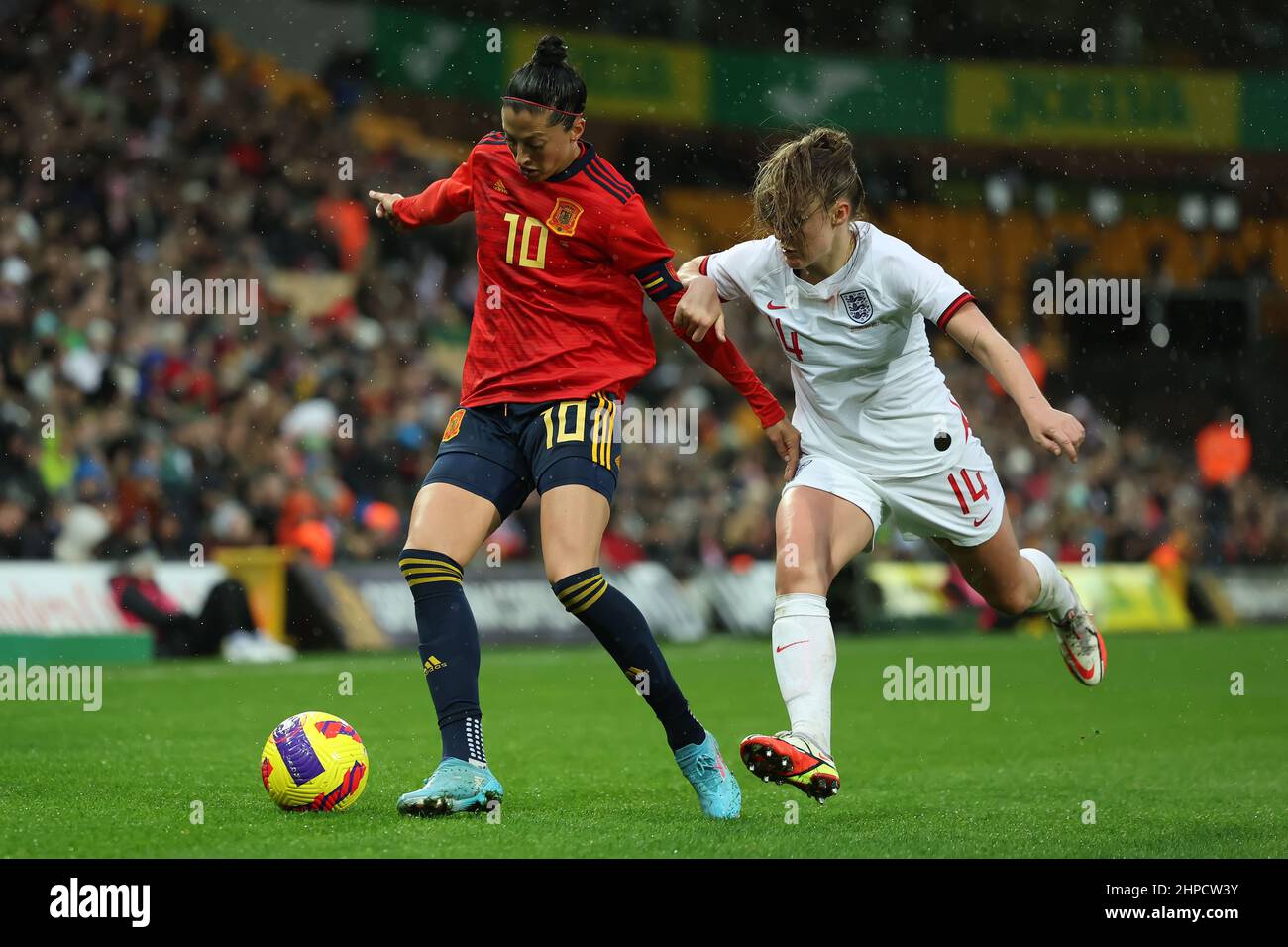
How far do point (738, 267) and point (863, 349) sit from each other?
0.53 m

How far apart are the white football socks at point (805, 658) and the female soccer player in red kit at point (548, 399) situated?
0.46m

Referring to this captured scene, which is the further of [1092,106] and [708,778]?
[1092,106]

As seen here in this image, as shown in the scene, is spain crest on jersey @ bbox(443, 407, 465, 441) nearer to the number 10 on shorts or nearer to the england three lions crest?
the england three lions crest

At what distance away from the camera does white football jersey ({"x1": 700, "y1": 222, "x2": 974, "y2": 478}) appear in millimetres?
5730

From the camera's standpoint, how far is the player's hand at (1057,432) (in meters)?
5.05

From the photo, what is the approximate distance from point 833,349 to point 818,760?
5.06 ft

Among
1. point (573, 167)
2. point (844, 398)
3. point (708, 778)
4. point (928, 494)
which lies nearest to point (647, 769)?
point (708, 778)

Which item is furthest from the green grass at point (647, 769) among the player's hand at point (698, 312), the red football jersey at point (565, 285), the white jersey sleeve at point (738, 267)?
the white jersey sleeve at point (738, 267)

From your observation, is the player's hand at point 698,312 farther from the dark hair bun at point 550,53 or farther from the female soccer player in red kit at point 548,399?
the dark hair bun at point 550,53

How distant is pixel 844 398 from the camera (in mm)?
6070

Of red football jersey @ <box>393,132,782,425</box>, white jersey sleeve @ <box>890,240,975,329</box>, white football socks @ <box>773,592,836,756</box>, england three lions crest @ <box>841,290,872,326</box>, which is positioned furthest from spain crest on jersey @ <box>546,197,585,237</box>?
white football socks @ <box>773,592,836,756</box>

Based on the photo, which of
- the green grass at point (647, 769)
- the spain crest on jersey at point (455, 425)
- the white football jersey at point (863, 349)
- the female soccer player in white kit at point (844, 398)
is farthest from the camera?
the spain crest on jersey at point (455, 425)

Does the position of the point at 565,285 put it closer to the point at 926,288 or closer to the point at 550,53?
the point at 550,53

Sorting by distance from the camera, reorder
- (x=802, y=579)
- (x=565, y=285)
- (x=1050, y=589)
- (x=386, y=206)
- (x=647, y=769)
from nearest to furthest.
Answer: (x=802, y=579)
(x=565, y=285)
(x=386, y=206)
(x=1050, y=589)
(x=647, y=769)
